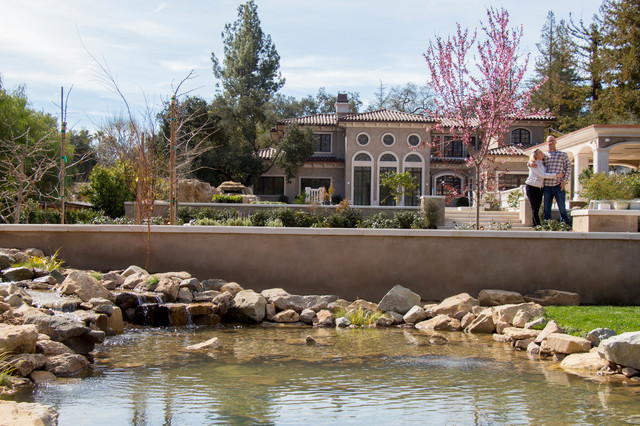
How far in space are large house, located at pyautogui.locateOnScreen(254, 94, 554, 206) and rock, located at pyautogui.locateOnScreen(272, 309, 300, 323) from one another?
22137 millimetres

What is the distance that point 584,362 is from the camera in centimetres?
822

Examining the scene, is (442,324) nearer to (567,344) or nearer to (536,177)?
(567,344)

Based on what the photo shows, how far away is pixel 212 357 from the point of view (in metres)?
8.64

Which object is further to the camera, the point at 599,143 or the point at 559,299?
the point at 599,143

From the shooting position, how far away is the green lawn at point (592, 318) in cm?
948

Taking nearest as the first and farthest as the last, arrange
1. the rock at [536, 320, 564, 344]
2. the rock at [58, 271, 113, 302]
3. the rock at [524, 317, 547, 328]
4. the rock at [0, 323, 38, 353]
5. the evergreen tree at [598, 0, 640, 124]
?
the rock at [0, 323, 38, 353] < the rock at [536, 320, 564, 344] < the rock at [524, 317, 547, 328] < the rock at [58, 271, 113, 302] < the evergreen tree at [598, 0, 640, 124]

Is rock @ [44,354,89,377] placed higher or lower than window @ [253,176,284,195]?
lower

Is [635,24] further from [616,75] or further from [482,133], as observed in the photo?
[482,133]

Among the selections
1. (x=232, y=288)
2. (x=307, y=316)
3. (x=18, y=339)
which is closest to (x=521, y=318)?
(x=307, y=316)

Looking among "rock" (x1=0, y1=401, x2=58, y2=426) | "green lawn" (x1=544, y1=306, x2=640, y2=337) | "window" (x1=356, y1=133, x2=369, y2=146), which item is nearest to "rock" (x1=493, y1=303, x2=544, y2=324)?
"green lawn" (x1=544, y1=306, x2=640, y2=337)

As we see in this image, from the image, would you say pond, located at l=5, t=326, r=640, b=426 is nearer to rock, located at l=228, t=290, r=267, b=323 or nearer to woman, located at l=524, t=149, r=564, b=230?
rock, located at l=228, t=290, r=267, b=323

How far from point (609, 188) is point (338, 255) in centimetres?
979

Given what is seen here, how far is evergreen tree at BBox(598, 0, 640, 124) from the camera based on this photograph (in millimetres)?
32344

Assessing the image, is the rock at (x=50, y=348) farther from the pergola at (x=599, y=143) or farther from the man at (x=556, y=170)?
the pergola at (x=599, y=143)
